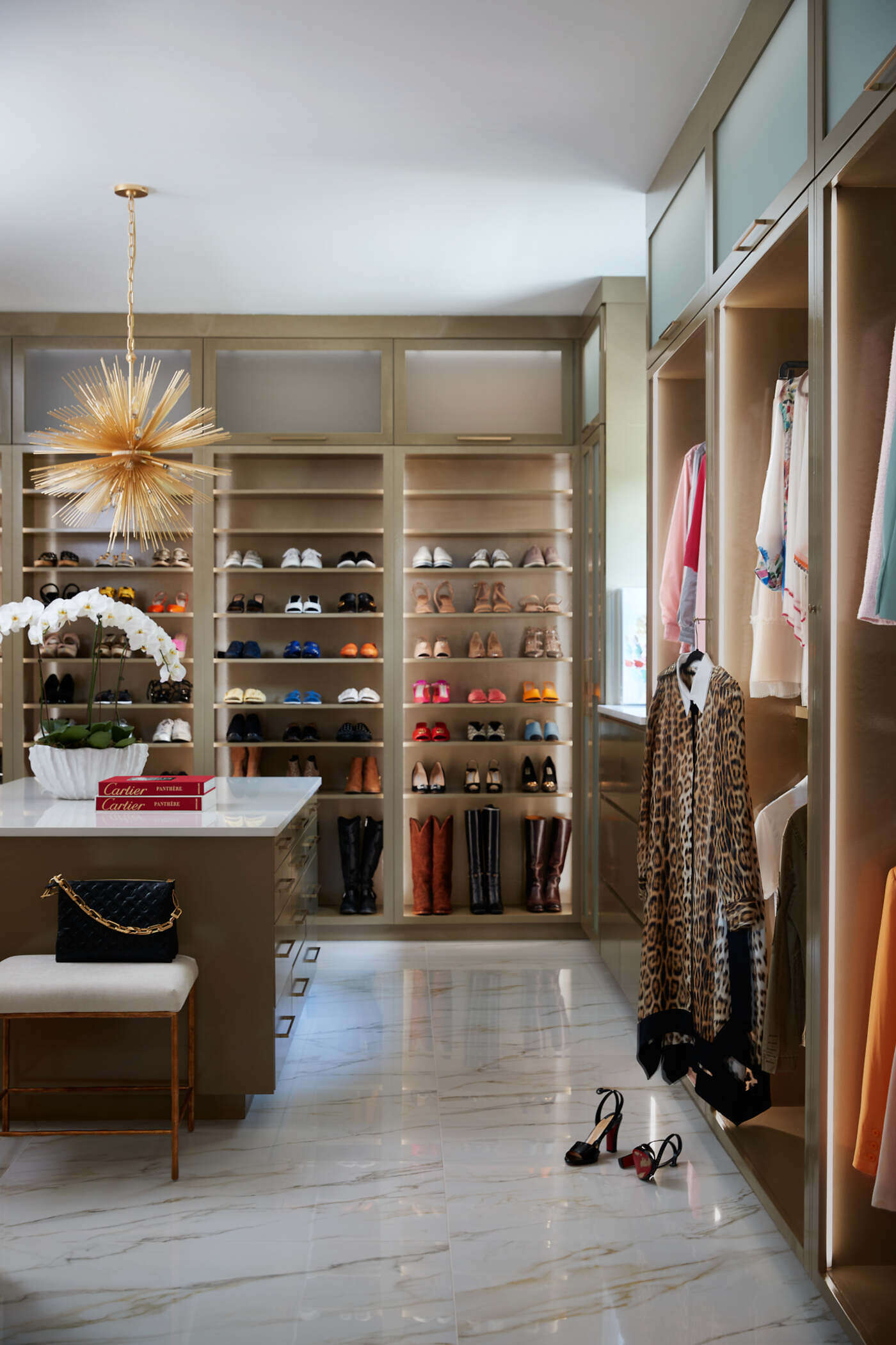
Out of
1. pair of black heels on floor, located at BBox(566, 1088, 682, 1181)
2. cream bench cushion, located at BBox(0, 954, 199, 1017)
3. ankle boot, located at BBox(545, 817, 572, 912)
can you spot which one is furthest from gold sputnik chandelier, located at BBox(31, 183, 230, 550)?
ankle boot, located at BBox(545, 817, 572, 912)

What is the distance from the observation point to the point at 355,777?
4.86 metres

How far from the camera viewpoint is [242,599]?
4.89 meters

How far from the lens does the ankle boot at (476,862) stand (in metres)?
4.83

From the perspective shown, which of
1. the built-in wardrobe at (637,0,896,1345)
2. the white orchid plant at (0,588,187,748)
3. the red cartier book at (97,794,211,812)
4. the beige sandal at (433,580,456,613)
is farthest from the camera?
the beige sandal at (433,580,456,613)

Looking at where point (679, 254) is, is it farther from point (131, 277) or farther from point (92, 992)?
point (92, 992)

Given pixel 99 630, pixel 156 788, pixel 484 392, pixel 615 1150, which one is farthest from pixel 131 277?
pixel 615 1150

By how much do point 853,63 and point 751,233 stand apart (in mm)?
551

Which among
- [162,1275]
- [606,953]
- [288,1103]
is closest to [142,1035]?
[288,1103]

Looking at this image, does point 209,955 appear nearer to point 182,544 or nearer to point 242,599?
point 242,599

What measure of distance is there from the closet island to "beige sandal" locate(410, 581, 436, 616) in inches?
92.1

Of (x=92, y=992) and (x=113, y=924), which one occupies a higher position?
(x=113, y=924)

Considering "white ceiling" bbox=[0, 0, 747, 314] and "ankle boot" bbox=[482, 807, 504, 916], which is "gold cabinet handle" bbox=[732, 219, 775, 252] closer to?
"white ceiling" bbox=[0, 0, 747, 314]

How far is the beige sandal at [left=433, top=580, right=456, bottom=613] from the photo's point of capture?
4930mm

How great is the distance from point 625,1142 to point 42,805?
1969mm
